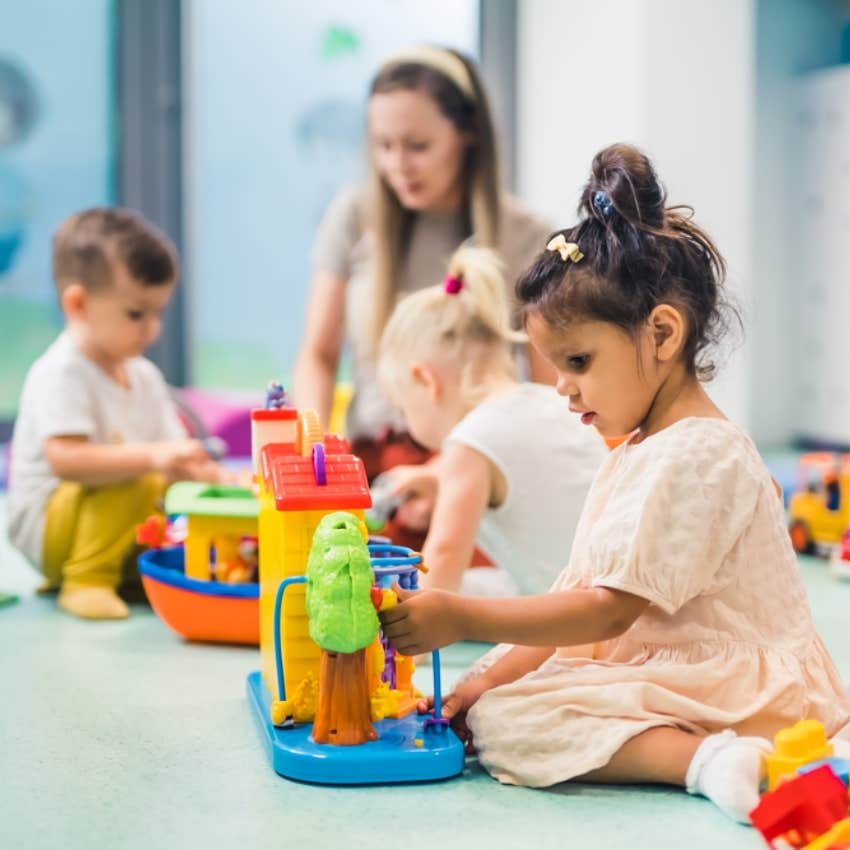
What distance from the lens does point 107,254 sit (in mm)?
1842

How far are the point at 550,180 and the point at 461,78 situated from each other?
134cm

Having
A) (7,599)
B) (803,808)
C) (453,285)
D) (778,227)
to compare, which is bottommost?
(7,599)

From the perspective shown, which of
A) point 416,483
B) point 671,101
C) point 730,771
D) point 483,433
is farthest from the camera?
point 671,101

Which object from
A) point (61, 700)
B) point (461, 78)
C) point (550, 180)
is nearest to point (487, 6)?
point (550, 180)

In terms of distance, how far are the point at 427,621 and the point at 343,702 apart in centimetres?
11

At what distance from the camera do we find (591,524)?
1091 millimetres

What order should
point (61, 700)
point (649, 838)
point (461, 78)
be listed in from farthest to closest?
point (461, 78) < point (61, 700) < point (649, 838)

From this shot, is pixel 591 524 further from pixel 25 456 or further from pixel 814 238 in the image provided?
pixel 814 238

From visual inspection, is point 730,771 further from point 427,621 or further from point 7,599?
point 7,599

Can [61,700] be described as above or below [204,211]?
below

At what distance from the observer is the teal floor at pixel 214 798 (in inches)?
35.9

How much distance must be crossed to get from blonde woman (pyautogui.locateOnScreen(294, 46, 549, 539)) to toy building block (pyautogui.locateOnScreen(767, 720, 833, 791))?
0.99 metres

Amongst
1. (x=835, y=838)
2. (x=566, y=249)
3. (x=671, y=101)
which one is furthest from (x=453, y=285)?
(x=671, y=101)

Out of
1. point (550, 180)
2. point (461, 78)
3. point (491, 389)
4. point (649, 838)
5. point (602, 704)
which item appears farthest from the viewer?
point (550, 180)
